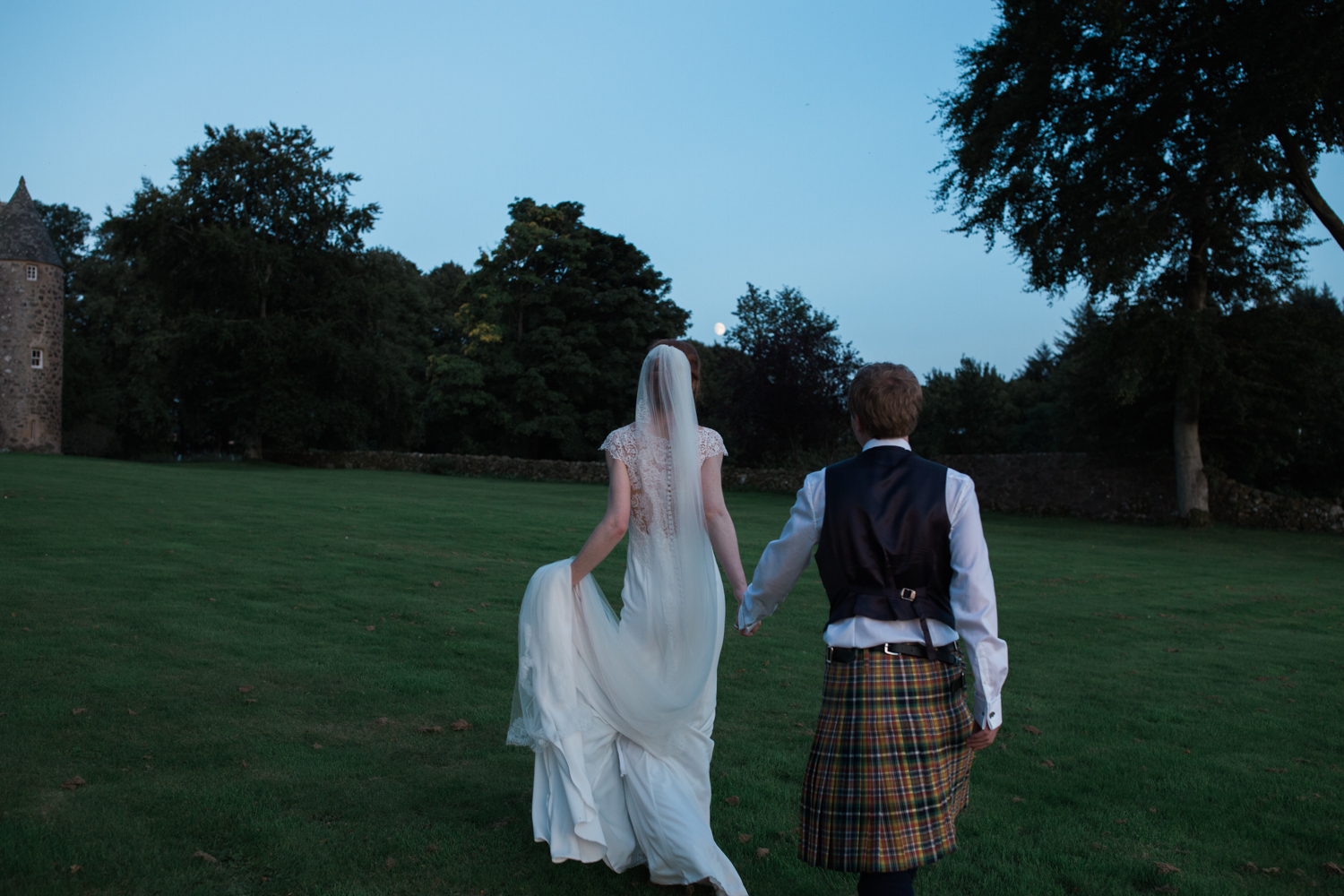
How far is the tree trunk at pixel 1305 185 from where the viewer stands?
20703 millimetres

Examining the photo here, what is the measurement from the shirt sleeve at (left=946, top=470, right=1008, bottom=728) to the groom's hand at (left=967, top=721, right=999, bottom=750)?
20mm

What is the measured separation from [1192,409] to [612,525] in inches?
978

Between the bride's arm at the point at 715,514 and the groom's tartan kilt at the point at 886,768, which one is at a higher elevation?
the bride's arm at the point at 715,514

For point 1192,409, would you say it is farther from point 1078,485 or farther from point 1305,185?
point 1305,185

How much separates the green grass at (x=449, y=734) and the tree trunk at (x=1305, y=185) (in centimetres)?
1260

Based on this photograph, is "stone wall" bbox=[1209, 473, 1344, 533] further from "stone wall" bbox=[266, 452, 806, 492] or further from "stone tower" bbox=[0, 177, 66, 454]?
"stone tower" bbox=[0, 177, 66, 454]

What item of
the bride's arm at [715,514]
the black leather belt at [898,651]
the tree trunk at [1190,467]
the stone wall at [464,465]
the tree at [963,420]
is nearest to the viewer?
the black leather belt at [898,651]

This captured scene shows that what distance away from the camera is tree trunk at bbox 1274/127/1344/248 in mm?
20703

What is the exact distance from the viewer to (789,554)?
2.98m

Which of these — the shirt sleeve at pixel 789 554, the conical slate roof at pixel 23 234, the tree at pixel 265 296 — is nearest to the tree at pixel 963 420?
the tree at pixel 265 296

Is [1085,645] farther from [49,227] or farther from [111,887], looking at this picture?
[49,227]

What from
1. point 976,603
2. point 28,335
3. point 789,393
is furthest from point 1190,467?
point 28,335

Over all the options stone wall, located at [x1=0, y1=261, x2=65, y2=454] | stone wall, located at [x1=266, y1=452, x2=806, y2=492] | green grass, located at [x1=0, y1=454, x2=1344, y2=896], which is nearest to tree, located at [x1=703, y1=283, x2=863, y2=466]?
stone wall, located at [x1=266, y1=452, x2=806, y2=492]

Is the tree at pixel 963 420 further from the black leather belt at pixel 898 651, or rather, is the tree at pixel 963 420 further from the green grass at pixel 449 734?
the black leather belt at pixel 898 651
